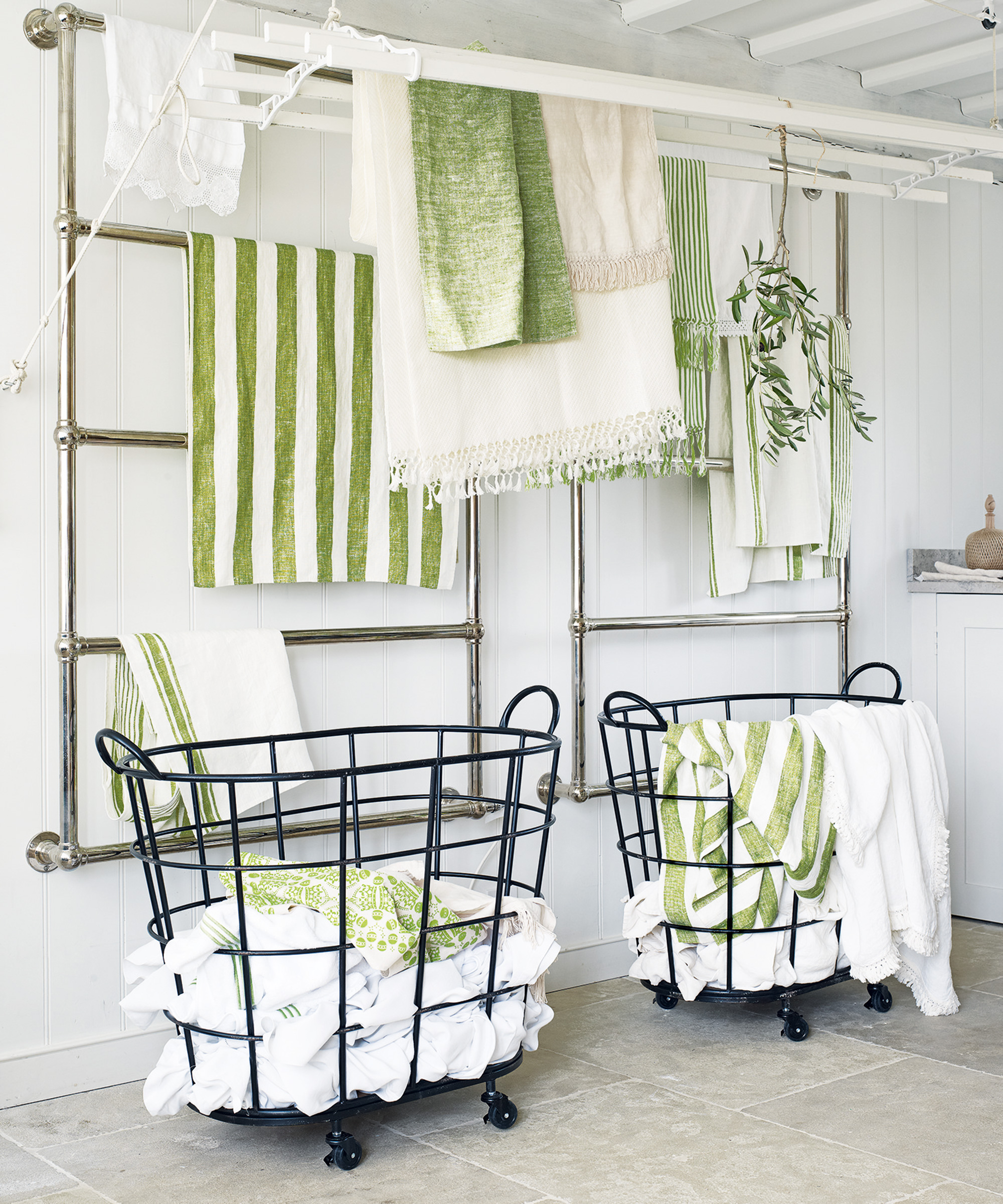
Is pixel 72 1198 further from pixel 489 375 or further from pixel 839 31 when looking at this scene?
pixel 839 31

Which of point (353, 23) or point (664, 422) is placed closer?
point (664, 422)

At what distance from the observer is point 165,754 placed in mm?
1842

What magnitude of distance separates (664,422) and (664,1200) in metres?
0.99

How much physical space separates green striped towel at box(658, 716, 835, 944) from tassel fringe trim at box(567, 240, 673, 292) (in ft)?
2.22

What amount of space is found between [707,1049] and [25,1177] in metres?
1.01

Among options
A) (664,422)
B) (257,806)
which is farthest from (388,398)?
(257,806)

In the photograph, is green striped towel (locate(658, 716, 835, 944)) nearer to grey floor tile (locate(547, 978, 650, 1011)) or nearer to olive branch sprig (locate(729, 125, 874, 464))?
grey floor tile (locate(547, 978, 650, 1011))

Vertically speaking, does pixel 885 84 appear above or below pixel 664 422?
above

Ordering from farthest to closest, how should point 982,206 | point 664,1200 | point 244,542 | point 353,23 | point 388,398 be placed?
point 982,206
point 353,23
point 244,542
point 388,398
point 664,1200

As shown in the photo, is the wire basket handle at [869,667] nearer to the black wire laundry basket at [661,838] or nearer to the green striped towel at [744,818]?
the black wire laundry basket at [661,838]

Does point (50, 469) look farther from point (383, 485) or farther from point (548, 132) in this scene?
point (548, 132)

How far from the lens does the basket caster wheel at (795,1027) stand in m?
2.03

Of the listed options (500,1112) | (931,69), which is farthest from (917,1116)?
(931,69)

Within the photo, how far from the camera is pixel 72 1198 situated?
1500mm
